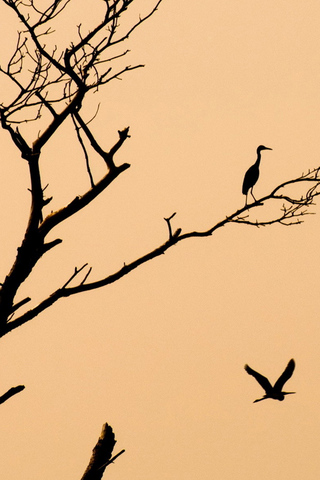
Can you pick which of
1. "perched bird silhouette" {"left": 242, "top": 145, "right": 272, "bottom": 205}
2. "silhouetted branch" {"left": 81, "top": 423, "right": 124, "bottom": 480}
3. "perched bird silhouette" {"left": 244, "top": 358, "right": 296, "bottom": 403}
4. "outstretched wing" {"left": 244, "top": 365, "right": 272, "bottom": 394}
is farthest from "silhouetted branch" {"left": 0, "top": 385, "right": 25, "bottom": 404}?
"perched bird silhouette" {"left": 242, "top": 145, "right": 272, "bottom": 205}

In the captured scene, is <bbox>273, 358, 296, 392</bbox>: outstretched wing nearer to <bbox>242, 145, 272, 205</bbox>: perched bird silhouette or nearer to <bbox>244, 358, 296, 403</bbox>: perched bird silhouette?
<bbox>244, 358, 296, 403</bbox>: perched bird silhouette

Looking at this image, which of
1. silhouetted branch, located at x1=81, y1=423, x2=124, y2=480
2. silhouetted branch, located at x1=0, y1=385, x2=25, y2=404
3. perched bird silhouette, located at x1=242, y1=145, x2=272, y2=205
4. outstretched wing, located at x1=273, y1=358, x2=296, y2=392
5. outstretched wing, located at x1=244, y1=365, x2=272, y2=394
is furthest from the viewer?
perched bird silhouette, located at x1=242, y1=145, x2=272, y2=205

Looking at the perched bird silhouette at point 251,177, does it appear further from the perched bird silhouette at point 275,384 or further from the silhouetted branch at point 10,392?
the silhouetted branch at point 10,392

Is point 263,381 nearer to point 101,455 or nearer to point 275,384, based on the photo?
point 275,384

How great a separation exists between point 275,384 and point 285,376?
0.91ft

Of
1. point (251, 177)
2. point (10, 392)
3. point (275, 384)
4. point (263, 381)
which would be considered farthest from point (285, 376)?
point (10, 392)

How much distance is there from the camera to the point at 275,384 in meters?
10.5

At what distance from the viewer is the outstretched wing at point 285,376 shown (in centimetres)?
1007

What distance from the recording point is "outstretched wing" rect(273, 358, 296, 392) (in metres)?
10.1

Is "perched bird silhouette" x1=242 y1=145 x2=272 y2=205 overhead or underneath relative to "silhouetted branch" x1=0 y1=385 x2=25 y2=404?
overhead

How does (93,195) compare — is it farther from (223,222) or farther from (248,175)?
(248,175)

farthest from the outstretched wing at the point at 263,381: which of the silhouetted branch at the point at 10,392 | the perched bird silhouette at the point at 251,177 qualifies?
the silhouetted branch at the point at 10,392

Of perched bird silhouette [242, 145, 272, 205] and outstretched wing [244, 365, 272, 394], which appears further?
perched bird silhouette [242, 145, 272, 205]

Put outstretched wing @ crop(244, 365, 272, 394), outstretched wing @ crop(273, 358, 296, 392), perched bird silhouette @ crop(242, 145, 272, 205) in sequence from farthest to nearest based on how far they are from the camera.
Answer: perched bird silhouette @ crop(242, 145, 272, 205) < outstretched wing @ crop(244, 365, 272, 394) < outstretched wing @ crop(273, 358, 296, 392)
